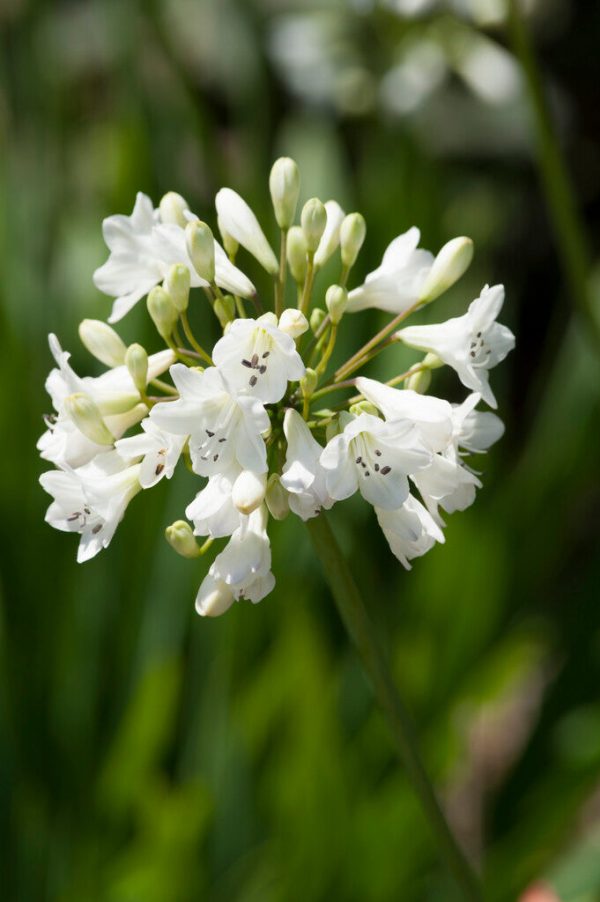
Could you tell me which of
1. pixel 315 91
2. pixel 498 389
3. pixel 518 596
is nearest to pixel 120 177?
pixel 315 91

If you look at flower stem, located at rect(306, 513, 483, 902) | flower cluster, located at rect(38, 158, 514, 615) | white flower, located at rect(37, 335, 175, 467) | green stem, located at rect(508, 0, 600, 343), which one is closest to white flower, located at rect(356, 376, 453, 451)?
flower cluster, located at rect(38, 158, 514, 615)

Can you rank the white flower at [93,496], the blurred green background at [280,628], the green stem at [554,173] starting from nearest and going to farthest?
the white flower at [93,496], the green stem at [554,173], the blurred green background at [280,628]

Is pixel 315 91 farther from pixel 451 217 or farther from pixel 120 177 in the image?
pixel 120 177

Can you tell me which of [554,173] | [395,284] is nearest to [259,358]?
[395,284]

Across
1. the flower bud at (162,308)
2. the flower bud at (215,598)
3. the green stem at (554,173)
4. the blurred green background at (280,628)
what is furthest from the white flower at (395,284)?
the blurred green background at (280,628)

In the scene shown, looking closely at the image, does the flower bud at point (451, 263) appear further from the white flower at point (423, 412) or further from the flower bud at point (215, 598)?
the flower bud at point (215, 598)

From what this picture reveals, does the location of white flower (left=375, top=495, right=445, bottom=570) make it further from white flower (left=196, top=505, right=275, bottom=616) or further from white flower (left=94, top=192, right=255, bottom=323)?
white flower (left=94, top=192, right=255, bottom=323)
